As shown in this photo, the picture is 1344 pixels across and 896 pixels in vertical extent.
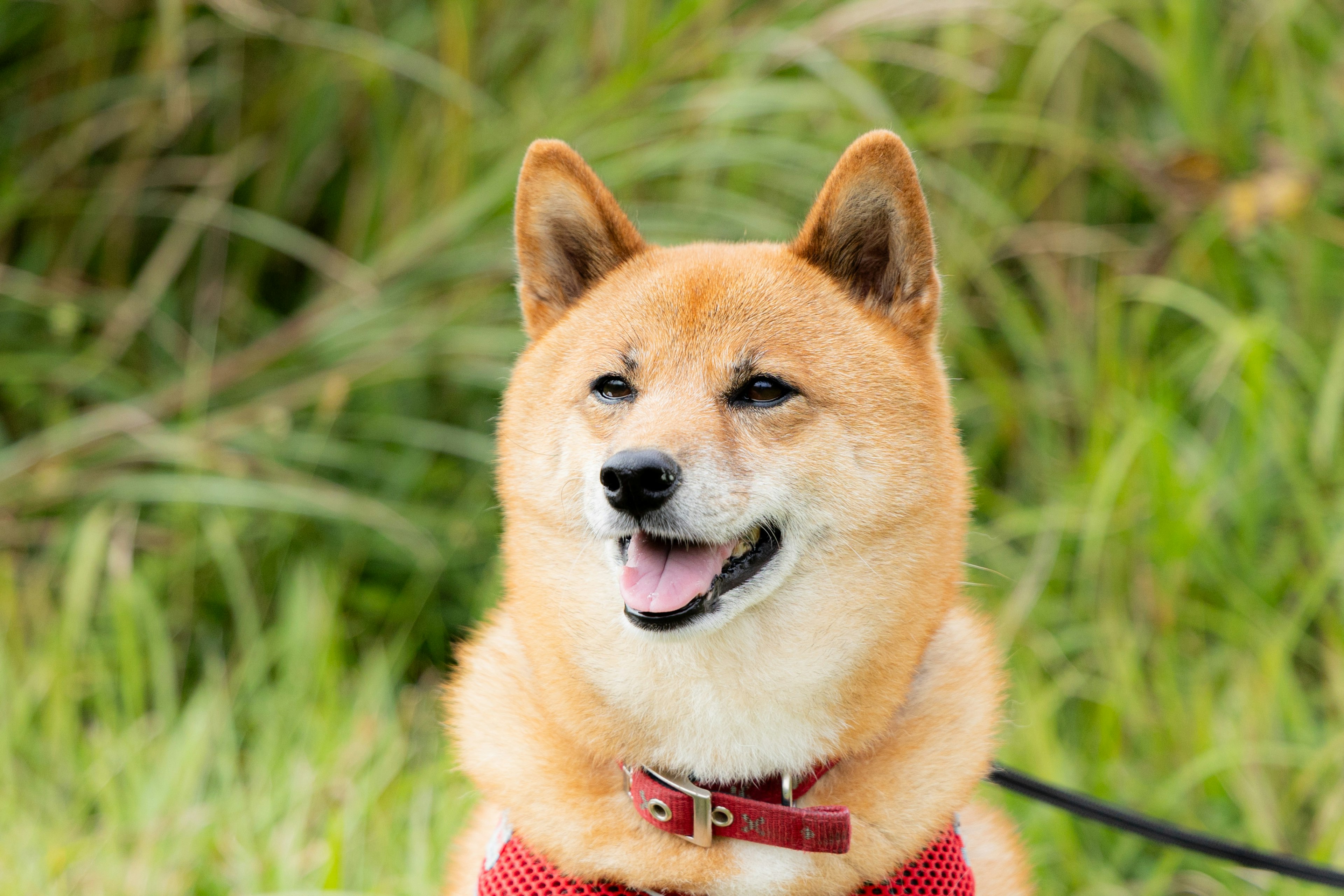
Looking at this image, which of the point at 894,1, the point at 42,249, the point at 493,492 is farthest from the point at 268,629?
the point at 894,1

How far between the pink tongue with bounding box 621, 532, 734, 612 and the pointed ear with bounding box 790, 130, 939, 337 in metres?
0.61

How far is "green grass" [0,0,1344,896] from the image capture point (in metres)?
3.29

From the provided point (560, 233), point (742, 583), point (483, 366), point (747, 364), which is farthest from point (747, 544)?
point (483, 366)

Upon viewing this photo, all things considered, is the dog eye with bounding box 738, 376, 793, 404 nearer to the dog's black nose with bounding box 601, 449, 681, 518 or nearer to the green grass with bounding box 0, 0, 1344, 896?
the dog's black nose with bounding box 601, 449, 681, 518

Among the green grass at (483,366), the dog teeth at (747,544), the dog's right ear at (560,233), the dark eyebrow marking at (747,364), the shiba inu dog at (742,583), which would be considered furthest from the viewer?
the green grass at (483,366)

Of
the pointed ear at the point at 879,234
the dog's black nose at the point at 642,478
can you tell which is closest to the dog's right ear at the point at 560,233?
the pointed ear at the point at 879,234

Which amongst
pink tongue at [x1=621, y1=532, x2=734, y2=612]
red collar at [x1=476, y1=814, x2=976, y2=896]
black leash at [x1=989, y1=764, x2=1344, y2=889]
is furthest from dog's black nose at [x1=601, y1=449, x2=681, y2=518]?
black leash at [x1=989, y1=764, x2=1344, y2=889]

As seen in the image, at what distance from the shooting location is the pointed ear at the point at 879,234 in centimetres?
216

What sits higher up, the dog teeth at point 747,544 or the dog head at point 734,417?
the dog head at point 734,417

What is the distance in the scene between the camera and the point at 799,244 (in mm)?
2350

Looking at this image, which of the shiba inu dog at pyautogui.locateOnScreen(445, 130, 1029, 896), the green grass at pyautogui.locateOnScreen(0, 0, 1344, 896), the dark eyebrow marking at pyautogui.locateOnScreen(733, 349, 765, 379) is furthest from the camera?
the green grass at pyautogui.locateOnScreen(0, 0, 1344, 896)

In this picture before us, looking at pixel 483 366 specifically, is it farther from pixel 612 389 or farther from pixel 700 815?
pixel 700 815

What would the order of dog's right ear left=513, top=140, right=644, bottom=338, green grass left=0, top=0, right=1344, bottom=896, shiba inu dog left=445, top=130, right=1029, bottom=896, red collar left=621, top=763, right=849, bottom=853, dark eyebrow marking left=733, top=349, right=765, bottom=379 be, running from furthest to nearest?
green grass left=0, top=0, right=1344, bottom=896 < dog's right ear left=513, top=140, right=644, bottom=338 < dark eyebrow marking left=733, top=349, right=765, bottom=379 < shiba inu dog left=445, top=130, right=1029, bottom=896 < red collar left=621, top=763, right=849, bottom=853

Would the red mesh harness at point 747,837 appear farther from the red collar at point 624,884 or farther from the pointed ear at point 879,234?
the pointed ear at point 879,234
